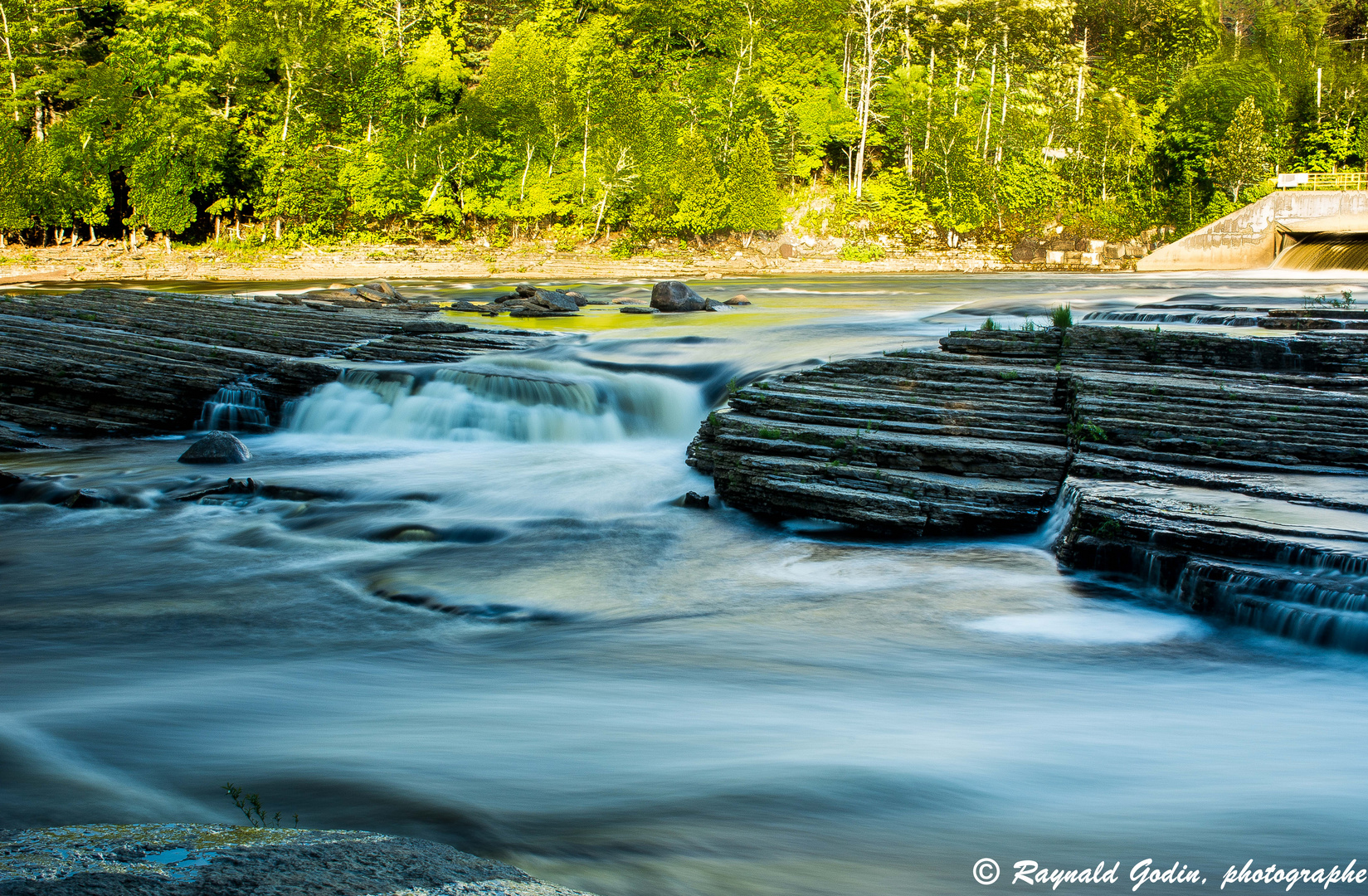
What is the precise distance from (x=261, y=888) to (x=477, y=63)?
59.4 m

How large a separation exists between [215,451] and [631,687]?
779 cm

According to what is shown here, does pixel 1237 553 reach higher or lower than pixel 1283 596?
higher

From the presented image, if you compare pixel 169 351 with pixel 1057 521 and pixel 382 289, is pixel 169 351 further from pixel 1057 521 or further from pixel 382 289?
pixel 382 289

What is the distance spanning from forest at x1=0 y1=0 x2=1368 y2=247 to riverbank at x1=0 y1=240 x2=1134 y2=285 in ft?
4.89

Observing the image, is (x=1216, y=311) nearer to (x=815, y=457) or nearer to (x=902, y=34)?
(x=815, y=457)

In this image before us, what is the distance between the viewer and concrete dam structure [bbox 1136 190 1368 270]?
120ft

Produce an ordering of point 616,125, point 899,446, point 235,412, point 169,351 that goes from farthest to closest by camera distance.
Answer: point 616,125
point 169,351
point 235,412
point 899,446

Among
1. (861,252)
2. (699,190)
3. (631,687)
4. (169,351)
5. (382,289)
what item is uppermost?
(699,190)

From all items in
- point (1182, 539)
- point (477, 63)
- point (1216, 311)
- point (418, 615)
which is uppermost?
point (477, 63)

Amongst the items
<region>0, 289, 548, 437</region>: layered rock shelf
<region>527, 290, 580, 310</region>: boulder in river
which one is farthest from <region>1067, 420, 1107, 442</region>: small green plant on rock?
<region>527, 290, 580, 310</region>: boulder in river

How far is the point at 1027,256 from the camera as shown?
160 feet

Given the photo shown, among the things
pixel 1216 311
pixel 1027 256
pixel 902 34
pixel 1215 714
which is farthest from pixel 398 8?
pixel 1215 714

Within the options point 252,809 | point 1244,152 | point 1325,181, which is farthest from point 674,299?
point 1244,152

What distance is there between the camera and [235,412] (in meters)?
13.3
